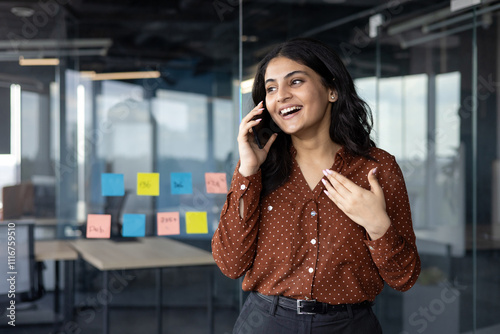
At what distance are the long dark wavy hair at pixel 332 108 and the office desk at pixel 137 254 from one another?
1.41 metres

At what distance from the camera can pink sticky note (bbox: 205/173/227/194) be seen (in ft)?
9.24

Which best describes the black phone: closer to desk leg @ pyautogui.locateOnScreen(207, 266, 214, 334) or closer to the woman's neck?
the woman's neck

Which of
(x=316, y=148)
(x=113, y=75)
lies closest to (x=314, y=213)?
(x=316, y=148)

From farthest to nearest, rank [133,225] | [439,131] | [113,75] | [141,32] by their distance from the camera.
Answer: [439,131] → [141,32] → [113,75] → [133,225]

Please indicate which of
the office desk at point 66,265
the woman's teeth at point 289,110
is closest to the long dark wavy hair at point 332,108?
the woman's teeth at point 289,110

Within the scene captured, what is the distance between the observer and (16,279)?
2.66 m

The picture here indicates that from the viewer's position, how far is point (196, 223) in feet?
9.05

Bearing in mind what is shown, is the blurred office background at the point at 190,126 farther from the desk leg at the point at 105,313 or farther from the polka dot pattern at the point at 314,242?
the polka dot pattern at the point at 314,242

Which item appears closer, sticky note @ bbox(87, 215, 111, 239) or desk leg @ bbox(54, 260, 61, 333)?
sticky note @ bbox(87, 215, 111, 239)

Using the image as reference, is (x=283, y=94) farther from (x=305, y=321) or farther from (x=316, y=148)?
(x=305, y=321)

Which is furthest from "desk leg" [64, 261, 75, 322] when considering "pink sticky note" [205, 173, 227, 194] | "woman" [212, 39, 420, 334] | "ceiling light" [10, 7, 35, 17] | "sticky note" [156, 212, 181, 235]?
"woman" [212, 39, 420, 334]

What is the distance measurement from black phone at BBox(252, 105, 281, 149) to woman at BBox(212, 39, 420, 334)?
1.0 inches

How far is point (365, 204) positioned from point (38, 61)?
224 centimetres

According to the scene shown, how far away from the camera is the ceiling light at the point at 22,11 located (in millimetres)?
2755
